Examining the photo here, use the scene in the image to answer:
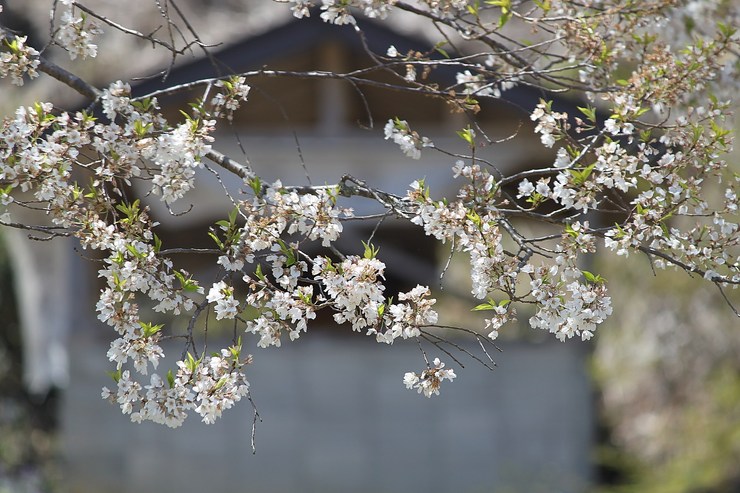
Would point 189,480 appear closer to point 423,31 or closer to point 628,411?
point 423,31

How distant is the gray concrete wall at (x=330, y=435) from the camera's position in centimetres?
717

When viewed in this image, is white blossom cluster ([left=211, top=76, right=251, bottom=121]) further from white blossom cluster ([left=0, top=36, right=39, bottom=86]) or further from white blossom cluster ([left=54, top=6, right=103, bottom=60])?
white blossom cluster ([left=0, top=36, right=39, bottom=86])

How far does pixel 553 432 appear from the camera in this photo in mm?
7367

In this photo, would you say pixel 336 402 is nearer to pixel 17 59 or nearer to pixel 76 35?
pixel 76 35

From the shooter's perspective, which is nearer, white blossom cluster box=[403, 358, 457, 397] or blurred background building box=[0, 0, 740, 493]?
white blossom cluster box=[403, 358, 457, 397]

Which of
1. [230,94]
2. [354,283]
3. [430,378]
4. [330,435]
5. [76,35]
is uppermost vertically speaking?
[76,35]

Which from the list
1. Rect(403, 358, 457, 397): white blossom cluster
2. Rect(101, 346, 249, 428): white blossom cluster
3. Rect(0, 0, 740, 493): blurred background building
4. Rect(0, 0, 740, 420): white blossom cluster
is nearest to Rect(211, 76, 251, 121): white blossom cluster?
Rect(0, 0, 740, 420): white blossom cluster

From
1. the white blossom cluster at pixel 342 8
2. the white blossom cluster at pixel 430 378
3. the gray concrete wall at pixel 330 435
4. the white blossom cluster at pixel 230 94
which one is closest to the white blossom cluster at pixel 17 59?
the white blossom cluster at pixel 230 94

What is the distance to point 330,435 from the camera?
283 inches

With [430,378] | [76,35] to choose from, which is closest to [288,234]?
[430,378]

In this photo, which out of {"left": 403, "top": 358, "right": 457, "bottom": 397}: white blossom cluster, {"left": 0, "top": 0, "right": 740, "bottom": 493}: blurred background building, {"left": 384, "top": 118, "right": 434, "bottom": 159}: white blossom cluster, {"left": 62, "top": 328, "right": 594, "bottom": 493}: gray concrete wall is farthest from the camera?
{"left": 62, "top": 328, "right": 594, "bottom": 493}: gray concrete wall

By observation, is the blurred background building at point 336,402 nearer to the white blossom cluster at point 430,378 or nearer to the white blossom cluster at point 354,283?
the white blossom cluster at point 430,378

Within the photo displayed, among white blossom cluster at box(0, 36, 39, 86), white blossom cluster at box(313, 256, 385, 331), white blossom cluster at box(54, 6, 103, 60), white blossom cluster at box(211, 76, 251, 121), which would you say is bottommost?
white blossom cluster at box(313, 256, 385, 331)

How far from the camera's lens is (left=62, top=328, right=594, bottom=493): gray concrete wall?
23.5 ft
